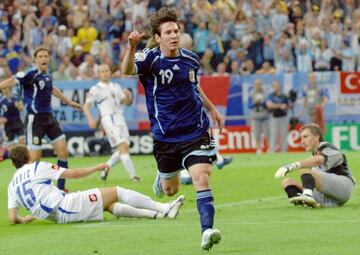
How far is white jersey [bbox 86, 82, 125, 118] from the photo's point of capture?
889 inches

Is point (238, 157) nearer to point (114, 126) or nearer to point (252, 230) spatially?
point (114, 126)

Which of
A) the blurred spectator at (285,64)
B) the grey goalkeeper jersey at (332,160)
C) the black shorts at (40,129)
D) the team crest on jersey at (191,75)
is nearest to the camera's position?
the team crest on jersey at (191,75)

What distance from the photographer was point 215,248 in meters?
11.5

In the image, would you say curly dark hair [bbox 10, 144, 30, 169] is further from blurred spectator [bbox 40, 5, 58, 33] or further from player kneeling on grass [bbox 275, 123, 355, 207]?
blurred spectator [bbox 40, 5, 58, 33]

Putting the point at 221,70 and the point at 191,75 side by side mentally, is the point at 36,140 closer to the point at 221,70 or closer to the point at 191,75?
the point at 191,75

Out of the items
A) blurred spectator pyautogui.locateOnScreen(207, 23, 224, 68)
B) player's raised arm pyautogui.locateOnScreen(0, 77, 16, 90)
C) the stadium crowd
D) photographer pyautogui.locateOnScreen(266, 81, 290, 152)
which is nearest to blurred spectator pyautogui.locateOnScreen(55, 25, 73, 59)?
the stadium crowd

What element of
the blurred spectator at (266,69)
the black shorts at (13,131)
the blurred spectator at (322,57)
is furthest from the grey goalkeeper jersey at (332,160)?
the blurred spectator at (322,57)

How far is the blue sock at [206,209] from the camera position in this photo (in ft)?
36.7

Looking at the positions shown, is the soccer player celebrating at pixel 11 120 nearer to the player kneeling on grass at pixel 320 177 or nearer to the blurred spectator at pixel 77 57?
the blurred spectator at pixel 77 57

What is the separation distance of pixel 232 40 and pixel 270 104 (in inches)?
142

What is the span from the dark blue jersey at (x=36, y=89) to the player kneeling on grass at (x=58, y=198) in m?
5.92

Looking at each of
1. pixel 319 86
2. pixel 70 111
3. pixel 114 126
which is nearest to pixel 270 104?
pixel 319 86

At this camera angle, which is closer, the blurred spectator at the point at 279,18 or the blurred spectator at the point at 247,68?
the blurred spectator at the point at 247,68

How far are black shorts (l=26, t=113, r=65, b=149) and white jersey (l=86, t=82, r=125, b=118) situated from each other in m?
2.30
